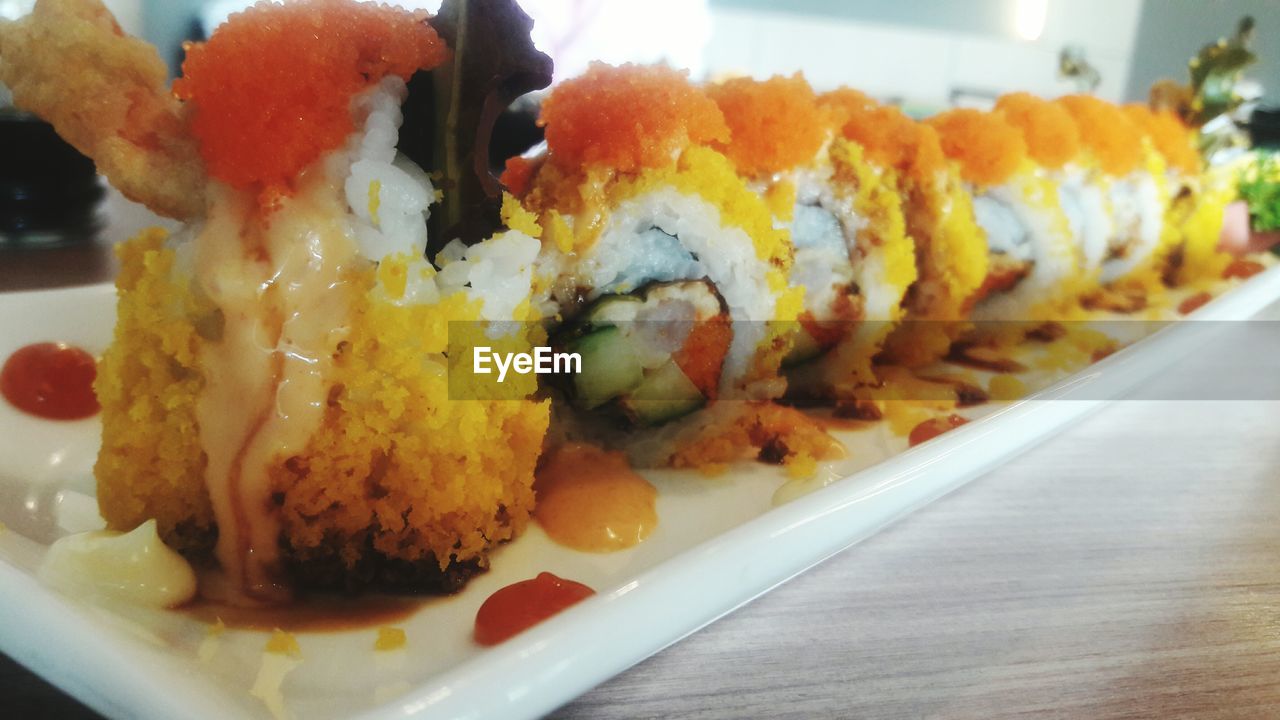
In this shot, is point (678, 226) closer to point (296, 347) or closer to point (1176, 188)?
point (296, 347)

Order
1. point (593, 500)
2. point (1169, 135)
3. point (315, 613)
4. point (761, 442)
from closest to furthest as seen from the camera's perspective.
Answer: point (315, 613), point (593, 500), point (761, 442), point (1169, 135)

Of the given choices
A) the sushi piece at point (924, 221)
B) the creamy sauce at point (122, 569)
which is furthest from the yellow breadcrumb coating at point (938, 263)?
the creamy sauce at point (122, 569)

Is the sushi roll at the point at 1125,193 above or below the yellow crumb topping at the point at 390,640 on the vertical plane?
above

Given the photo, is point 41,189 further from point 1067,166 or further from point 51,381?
point 1067,166

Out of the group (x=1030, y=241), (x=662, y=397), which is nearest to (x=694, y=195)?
(x=662, y=397)

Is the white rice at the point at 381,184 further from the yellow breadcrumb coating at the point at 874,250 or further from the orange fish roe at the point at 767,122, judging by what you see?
the yellow breadcrumb coating at the point at 874,250

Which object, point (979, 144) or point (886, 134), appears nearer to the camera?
point (886, 134)
